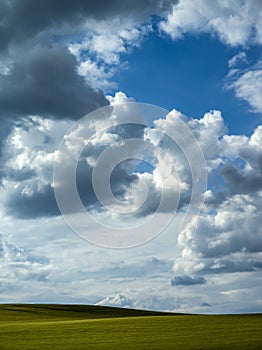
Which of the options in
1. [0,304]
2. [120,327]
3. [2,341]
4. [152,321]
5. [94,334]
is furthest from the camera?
[0,304]

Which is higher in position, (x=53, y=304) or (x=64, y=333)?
(x=53, y=304)

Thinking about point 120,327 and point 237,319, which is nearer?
point 120,327

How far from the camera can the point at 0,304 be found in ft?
332

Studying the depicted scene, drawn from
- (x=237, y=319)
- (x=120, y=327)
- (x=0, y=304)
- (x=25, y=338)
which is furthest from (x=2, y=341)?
(x=0, y=304)

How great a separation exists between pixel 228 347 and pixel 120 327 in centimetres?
1513

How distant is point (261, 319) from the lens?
56906 mm

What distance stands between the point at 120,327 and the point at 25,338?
10.3 metres

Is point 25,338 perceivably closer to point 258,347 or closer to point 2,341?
point 2,341

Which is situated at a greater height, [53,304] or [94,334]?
[53,304]

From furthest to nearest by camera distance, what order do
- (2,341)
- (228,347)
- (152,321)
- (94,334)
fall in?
(152,321)
(94,334)
(2,341)
(228,347)

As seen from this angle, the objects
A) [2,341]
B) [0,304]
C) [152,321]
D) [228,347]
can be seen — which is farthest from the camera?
[0,304]

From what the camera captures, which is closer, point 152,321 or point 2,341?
point 2,341

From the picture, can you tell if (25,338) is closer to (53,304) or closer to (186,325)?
(186,325)

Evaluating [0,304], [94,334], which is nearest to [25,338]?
[94,334]
